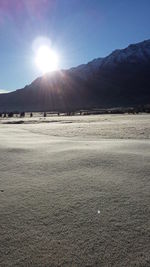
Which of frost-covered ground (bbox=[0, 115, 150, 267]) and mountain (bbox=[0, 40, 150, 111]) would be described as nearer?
frost-covered ground (bbox=[0, 115, 150, 267])

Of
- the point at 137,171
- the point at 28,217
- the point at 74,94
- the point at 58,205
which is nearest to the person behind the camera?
the point at 28,217

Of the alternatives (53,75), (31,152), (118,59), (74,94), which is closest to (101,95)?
(74,94)

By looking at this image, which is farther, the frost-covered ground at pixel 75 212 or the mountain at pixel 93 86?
the mountain at pixel 93 86

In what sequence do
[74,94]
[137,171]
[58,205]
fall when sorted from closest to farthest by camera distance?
[58,205] → [137,171] → [74,94]

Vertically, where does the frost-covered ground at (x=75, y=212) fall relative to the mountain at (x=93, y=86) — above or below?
below

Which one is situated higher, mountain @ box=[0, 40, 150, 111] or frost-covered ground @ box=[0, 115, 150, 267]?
mountain @ box=[0, 40, 150, 111]

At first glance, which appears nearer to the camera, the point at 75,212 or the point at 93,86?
the point at 75,212

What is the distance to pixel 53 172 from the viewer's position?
5168mm

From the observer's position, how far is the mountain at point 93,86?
103 meters

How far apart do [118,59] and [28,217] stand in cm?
14158

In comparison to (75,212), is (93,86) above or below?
above

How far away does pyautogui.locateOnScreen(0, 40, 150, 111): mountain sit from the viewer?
10256cm

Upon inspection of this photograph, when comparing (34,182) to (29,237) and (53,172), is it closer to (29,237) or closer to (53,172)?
(53,172)

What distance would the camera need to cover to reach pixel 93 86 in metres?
114
